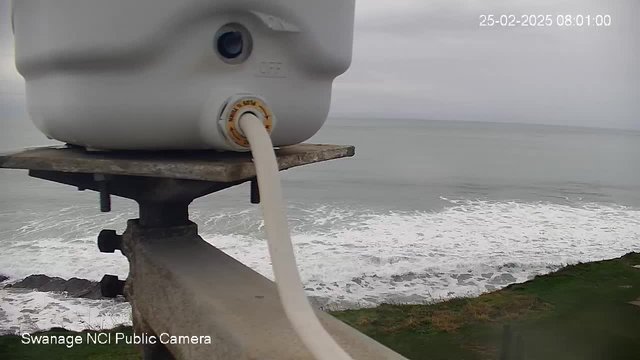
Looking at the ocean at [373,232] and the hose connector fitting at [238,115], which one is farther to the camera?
the ocean at [373,232]

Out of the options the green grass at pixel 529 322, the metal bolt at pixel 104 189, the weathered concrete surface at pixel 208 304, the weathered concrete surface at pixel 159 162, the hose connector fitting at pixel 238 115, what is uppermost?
the hose connector fitting at pixel 238 115

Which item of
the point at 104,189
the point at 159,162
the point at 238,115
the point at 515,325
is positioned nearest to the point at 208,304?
the point at 159,162

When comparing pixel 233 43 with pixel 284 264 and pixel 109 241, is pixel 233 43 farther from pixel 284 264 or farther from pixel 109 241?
pixel 109 241

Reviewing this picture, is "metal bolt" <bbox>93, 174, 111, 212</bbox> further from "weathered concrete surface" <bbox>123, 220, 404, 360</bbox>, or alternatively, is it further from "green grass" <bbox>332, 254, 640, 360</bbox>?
"green grass" <bbox>332, 254, 640, 360</bbox>

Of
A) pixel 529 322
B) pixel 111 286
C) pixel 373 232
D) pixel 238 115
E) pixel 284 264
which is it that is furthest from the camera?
pixel 373 232

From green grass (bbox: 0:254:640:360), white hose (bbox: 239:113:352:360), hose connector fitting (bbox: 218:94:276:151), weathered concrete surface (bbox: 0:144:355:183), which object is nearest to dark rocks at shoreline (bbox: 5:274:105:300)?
green grass (bbox: 0:254:640:360)

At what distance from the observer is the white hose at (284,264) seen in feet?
3.45

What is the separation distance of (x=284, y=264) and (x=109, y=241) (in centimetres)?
116

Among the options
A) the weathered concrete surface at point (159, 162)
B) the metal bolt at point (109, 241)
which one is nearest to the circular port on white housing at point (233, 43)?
the weathered concrete surface at point (159, 162)

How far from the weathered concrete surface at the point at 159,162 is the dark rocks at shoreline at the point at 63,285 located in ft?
20.7

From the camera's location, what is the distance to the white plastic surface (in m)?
1.40

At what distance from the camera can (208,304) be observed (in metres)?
1.48

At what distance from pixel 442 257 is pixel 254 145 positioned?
A: 9.56 metres

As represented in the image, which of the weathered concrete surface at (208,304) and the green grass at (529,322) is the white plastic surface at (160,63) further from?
the green grass at (529,322)
